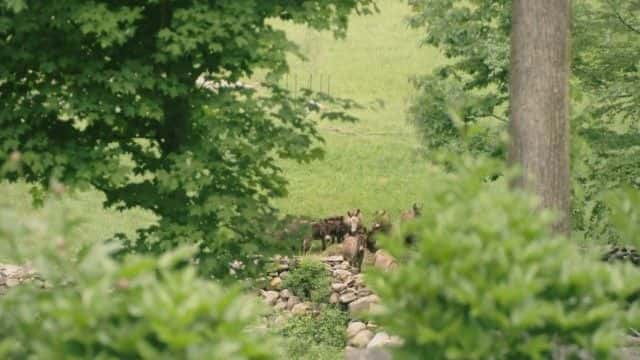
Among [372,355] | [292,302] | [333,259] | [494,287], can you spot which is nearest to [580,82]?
[333,259]

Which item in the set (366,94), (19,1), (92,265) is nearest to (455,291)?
(92,265)

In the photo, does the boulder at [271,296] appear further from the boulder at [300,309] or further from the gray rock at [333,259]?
the gray rock at [333,259]

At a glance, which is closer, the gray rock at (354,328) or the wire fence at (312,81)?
the gray rock at (354,328)

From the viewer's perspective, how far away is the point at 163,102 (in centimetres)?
1194

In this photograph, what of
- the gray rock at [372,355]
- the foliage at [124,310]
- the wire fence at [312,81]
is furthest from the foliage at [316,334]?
the wire fence at [312,81]

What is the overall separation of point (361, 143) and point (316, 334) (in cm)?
1832

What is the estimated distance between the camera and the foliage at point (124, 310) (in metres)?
4.84

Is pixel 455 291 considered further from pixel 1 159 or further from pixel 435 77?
pixel 435 77

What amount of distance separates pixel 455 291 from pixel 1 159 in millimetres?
6980

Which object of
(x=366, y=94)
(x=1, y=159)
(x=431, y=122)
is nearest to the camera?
(x=1, y=159)

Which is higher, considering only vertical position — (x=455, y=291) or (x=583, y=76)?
(x=583, y=76)

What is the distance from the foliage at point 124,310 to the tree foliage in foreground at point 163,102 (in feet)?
18.9

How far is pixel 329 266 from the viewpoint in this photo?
65.7 ft

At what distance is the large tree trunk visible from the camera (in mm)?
9258
